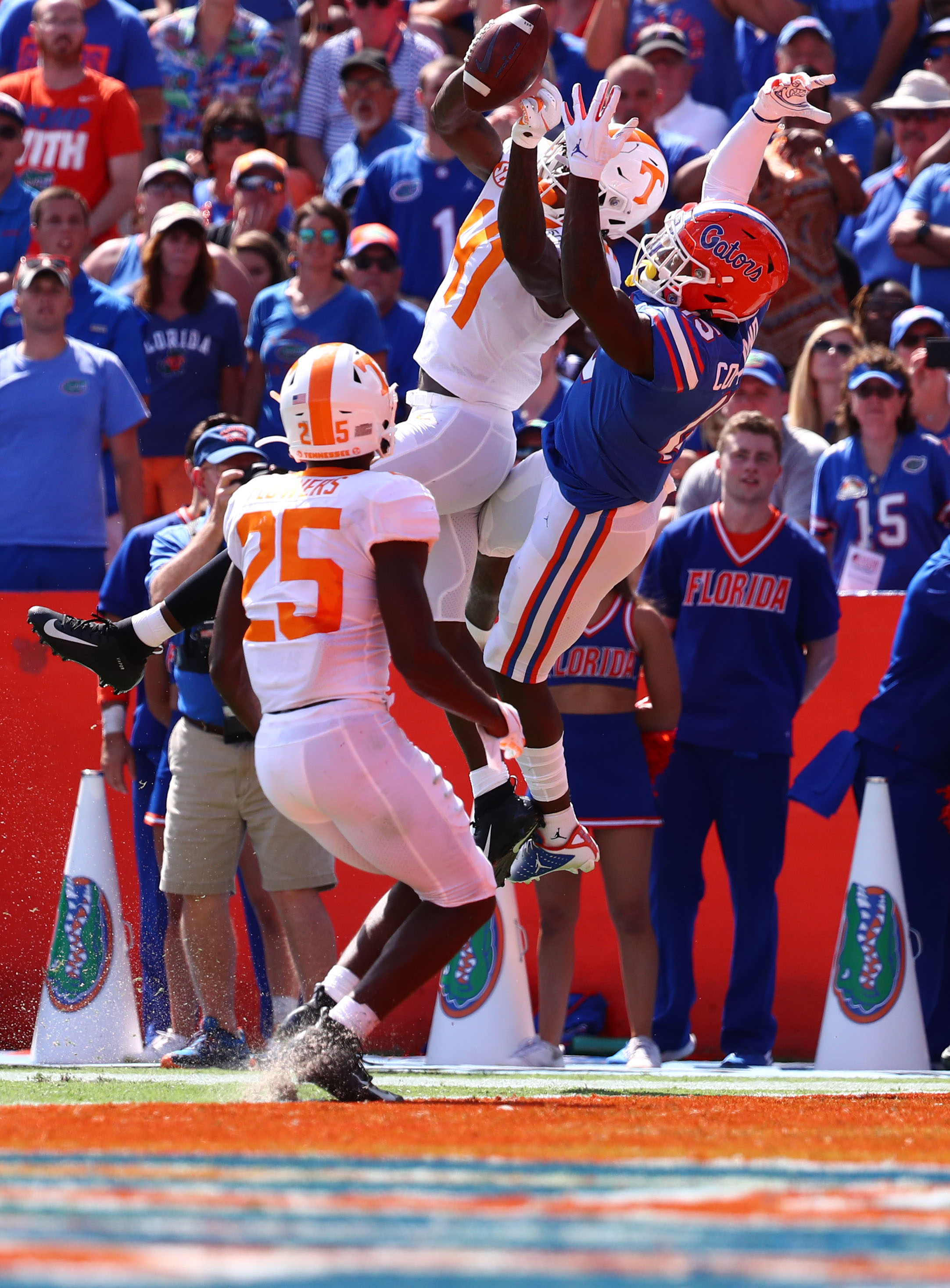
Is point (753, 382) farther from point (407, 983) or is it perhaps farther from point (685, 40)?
point (407, 983)

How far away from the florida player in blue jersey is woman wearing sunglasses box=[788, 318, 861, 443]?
371cm

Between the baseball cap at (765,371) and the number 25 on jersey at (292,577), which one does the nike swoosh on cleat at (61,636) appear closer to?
the number 25 on jersey at (292,577)

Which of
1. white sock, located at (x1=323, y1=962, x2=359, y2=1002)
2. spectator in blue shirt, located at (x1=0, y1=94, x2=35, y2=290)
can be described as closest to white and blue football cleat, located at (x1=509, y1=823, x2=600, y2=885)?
white sock, located at (x1=323, y1=962, x2=359, y2=1002)

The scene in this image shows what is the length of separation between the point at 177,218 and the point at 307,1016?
213 inches

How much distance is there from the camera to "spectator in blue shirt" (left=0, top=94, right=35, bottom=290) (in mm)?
10359

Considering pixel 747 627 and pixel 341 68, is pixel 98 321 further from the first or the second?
pixel 747 627

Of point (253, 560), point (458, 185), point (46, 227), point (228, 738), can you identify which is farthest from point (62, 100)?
point (253, 560)

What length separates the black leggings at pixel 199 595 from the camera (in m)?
5.86

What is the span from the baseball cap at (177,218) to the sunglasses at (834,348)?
317 centimetres

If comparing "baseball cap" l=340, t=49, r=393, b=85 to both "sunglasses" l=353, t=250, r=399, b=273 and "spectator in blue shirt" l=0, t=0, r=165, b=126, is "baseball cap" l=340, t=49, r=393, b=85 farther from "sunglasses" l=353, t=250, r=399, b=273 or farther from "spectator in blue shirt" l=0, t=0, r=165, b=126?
"sunglasses" l=353, t=250, r=399, b=273

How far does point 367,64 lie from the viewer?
11531mm

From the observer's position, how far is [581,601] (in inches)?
223

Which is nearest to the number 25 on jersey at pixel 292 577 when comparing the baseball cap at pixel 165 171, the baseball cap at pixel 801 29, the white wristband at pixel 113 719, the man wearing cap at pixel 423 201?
the white wristband at pixel 113 719

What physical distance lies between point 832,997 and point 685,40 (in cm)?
702
